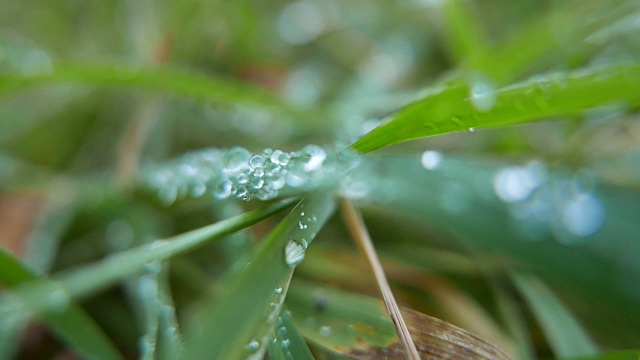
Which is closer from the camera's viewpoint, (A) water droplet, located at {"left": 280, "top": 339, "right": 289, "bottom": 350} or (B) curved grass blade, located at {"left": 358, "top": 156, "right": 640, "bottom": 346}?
(A) water droplet, located at {"left": 280, "top": 339, "right": 289, "bottom": 350}

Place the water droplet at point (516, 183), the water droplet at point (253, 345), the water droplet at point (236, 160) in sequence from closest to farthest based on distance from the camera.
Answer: the water droplet at point (253, 345), the water droplet at point (236, 160), the water droplet at point (516, 183)

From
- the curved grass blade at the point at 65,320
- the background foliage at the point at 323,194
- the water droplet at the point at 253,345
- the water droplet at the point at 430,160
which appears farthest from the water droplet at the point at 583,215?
the curved grass blade at the point at 65,320

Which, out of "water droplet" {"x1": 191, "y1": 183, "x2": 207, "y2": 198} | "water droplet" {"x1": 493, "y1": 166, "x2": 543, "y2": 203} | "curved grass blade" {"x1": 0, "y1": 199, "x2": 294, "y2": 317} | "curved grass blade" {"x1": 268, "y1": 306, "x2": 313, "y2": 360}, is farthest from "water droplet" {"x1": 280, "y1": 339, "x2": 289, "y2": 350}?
"water droplet" {"x1": 493, "y1": 166, "x2": 543, "y2": 203}

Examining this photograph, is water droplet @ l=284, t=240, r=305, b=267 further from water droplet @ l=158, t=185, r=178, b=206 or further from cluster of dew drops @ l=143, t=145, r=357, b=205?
water droplet @ l=158, t=185, r=178, b=206

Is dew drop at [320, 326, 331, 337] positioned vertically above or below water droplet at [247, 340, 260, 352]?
above

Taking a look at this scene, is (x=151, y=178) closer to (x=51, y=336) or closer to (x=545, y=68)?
(x=51, y=336)

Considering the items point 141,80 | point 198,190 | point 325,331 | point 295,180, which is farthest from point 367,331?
point 141,80

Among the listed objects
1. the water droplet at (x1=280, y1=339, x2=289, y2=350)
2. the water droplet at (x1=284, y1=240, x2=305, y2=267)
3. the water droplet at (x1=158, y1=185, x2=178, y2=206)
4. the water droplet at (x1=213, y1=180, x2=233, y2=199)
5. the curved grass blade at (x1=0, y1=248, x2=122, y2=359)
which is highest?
the water droplet at (x1=158, y1=185, x2=178, y2=206)

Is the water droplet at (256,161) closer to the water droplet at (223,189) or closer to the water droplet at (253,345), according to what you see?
the water droplet at (223,189)
